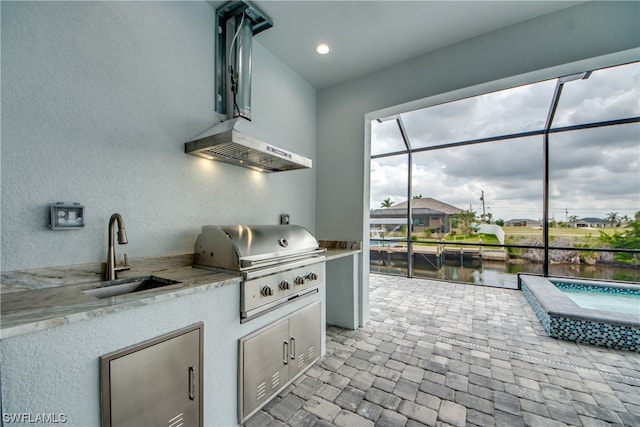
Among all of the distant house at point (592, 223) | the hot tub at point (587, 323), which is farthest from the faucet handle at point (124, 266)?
the distant house at point (592, 223)

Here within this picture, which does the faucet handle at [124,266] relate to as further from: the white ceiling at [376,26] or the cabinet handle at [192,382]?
the white ceiling at [376,26]

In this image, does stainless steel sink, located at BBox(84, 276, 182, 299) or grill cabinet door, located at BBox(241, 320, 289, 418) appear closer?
stainless steel sink, located at BBox(84, 276, 182, 299)

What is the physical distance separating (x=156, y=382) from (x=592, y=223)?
6085mm

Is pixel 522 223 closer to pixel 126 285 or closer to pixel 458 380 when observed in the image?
pixel 458 380

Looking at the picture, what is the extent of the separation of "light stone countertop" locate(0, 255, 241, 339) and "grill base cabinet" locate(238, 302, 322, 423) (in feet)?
1.59

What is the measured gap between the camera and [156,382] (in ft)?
3.45

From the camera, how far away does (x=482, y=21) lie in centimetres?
213

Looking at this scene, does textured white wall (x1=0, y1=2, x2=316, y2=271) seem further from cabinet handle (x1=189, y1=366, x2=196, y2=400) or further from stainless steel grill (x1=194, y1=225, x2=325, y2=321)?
cabinet handle (x1=189, y1=366, x2=196, y2=400)

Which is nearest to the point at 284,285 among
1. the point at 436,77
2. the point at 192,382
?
the point at 192,382

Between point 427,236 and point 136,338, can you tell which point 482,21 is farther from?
point 427,236

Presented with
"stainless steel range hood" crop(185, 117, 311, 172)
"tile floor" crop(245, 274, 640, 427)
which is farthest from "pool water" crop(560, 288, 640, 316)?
"stainless steel range hood" crop(185, 117, 311, 172)

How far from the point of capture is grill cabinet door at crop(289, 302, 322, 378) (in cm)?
184

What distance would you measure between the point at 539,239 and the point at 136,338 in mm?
5663

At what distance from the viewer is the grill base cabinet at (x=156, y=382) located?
0.91 m
